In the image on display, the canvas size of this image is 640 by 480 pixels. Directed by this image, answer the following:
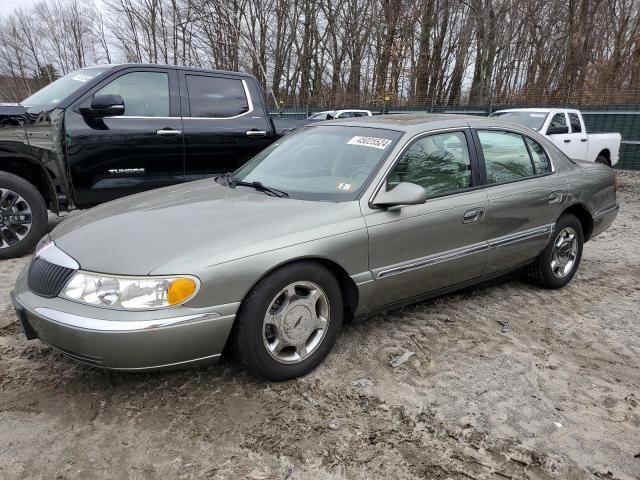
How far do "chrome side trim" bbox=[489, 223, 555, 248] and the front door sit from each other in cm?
15

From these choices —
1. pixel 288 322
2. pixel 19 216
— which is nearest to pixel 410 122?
pixel 288 322

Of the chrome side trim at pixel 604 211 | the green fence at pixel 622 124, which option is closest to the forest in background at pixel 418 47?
the green fence at pixel 622 124

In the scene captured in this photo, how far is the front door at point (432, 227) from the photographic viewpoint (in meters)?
3.19

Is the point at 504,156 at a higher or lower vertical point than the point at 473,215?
higher

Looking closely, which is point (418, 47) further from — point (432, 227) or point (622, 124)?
point (432, 227)

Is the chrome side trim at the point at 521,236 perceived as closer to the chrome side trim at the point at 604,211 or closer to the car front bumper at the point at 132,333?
the chrome side trim at the point at 604,211

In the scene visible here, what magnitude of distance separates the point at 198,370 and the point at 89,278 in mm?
876

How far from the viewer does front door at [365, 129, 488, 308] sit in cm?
319

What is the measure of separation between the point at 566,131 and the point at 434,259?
856cm

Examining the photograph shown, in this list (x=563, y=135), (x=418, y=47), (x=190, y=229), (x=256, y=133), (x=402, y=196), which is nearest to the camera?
(x=190, y=229)

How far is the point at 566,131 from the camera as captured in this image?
413 inches

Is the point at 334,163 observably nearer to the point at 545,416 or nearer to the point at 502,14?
the point at 545,416

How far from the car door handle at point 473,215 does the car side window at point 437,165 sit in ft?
0.60

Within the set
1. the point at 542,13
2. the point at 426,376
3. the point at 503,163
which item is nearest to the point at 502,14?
the point at 542,13
